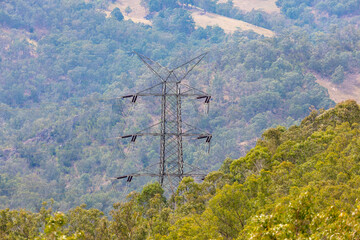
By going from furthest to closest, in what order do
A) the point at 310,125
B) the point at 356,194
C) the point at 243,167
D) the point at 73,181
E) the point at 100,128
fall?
the point at 100,128 → the point at 73,181 → the point at 310,125 → the point at 243,167 → the point at 356,194

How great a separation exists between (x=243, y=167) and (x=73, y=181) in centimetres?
11710

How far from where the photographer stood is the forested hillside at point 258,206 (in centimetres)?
2338

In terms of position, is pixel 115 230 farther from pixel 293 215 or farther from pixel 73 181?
pixel 73 181

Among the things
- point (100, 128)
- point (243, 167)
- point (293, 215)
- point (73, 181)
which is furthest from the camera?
point (100, 128)

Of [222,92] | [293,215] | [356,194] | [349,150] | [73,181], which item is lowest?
[73,181]

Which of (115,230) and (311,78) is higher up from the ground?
(115,230)

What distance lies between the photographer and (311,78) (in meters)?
190

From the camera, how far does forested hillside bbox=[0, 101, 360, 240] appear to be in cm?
2338

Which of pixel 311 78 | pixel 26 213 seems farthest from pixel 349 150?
pixel 311 78

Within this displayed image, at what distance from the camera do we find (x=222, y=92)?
193500 mm

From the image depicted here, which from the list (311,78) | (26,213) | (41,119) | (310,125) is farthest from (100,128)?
(26,213)

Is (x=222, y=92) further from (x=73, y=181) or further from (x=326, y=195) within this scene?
(x=326, y=195)

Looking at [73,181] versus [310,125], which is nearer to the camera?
[310,125]

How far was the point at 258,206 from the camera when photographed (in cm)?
3600
